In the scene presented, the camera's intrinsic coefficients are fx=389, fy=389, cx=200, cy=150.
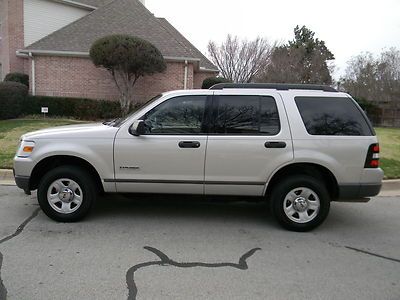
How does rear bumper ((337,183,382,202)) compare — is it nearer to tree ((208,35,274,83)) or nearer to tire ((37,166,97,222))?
tire ((37,166,97,222))

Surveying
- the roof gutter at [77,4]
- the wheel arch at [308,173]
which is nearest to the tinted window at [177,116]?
the wheel arch at [308,173]

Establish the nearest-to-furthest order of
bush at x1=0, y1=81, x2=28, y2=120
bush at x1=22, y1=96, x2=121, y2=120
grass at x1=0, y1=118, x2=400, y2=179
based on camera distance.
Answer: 1. grass at x1=0, y1=118, x2=400, y2=179
2. bush at x1=0, y1=81, x2=28, y2=120
3. bush at x1=22, y1=96, x2=121, y2=120

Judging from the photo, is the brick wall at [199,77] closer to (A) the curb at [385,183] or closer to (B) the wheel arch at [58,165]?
(A) the curb at [385,183]

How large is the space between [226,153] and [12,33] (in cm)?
1903

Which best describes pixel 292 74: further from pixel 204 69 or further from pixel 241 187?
pixel 241 187

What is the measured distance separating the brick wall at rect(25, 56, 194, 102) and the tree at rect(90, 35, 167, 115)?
5.23 ft

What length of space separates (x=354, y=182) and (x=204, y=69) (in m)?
17.0

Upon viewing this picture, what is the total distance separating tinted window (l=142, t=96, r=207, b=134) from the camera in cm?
504

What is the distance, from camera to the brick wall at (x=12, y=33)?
20.0 m

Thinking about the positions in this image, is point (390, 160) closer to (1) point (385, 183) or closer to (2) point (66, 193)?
(1) point (385, 183)

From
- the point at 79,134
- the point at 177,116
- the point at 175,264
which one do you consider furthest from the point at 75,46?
the point at 175,264

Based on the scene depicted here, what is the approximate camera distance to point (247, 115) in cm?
506

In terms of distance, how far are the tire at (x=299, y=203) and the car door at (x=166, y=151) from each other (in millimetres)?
1017

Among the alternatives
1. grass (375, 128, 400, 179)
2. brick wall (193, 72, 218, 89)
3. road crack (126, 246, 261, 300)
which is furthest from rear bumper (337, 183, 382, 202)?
brick wall (193, 72, 218, 89)
